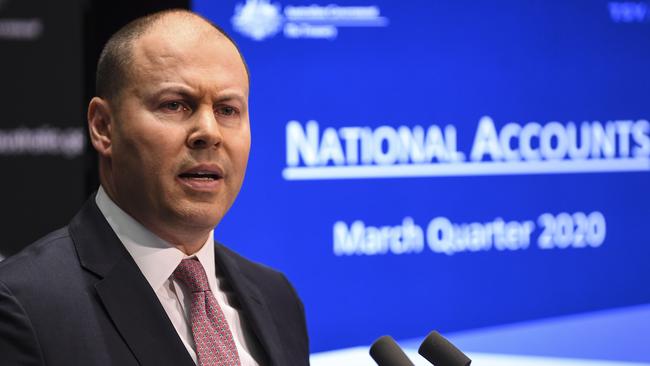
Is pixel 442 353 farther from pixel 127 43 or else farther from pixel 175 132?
pixel 127 43

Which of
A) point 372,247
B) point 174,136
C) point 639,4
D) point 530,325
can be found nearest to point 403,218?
point 372,247

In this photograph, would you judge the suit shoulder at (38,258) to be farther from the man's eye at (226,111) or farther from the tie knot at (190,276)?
the man's eye at (226,111)

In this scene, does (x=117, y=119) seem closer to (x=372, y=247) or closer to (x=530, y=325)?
(x=372, y=247)

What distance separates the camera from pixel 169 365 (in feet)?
5.49

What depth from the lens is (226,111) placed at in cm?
185

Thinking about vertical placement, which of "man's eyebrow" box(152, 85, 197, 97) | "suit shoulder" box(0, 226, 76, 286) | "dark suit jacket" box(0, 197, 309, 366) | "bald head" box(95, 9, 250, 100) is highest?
"bald head" box(95, 9, 250, 100)

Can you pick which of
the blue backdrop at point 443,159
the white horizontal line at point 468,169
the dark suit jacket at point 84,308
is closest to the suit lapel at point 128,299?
the dark suit jacket at point 84,308

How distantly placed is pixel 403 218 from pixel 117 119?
222 centimetres

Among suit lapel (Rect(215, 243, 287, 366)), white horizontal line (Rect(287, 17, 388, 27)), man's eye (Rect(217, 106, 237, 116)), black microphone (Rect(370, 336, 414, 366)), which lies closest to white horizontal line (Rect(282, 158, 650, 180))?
white horizontal line (Rect(287, 17, 388, 27))

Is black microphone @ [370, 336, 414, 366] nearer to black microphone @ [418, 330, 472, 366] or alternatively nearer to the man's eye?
black microphone @ [418, 330, 472, 366]

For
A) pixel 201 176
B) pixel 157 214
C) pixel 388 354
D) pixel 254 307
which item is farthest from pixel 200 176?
pixel 388 354

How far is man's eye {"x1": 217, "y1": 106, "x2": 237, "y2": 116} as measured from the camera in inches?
72.3

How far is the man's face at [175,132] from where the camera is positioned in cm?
177

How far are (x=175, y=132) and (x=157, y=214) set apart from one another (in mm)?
164
